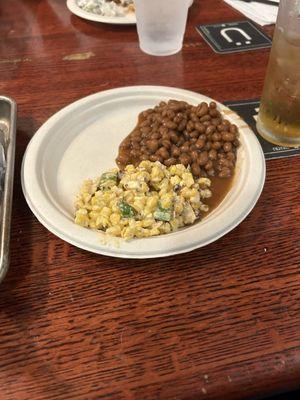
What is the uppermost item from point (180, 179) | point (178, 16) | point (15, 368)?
point (178, 16)

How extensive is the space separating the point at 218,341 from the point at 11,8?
189cm

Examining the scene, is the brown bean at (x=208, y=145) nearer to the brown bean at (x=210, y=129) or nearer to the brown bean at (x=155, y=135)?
the brown bean at (x=210, y=129)

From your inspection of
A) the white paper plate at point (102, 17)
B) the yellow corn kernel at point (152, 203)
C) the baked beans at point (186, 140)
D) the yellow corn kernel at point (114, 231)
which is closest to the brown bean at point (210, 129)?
the baked beans at point (186, 140)

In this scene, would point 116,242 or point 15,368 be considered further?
point 116,242

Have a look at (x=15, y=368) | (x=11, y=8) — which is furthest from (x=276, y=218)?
(x=11, y=8)

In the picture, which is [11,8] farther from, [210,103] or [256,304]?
[256,304]

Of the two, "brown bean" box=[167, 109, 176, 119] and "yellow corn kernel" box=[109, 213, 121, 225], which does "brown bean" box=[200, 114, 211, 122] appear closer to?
"brown bean" box=[167, 109, 176, 119]

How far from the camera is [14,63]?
153 cm

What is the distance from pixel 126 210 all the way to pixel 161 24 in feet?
2.95

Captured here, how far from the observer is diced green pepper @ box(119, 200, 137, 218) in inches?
33.5

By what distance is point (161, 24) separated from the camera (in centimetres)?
145

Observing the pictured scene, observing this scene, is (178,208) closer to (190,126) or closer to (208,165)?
(208,165)

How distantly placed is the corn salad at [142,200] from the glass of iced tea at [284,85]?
0.27 meters

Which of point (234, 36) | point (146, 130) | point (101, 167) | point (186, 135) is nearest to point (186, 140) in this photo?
point (186, 135)
